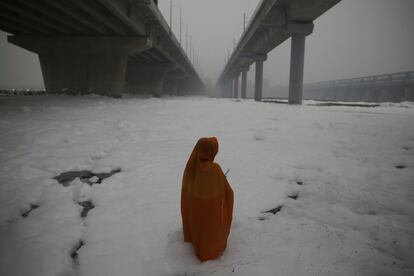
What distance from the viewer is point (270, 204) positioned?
10.8ft

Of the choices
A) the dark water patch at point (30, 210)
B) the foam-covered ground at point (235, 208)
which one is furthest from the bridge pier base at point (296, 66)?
the dark water patch at point (30, 210)

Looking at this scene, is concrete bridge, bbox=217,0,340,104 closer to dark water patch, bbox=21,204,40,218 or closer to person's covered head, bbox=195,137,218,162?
person's covered head, bbox=195,137,218,162

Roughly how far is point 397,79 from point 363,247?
163ft

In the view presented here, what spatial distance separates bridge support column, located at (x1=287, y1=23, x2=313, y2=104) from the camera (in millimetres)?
18281

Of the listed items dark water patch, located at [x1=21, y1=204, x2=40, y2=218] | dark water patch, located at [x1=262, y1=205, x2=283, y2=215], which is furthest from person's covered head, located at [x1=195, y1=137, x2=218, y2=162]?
dark water patch, located at [x1=21, y1=204, x2=40, y2=218]

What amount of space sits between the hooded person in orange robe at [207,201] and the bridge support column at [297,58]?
1742 cm

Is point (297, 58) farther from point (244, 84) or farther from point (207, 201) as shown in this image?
point (244, 84)

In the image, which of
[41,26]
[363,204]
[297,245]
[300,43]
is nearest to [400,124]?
[363,204]

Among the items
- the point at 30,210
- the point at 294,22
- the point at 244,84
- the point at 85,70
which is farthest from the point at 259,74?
the point at 30,210

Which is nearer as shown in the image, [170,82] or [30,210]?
[30,210]

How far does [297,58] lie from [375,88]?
122ft

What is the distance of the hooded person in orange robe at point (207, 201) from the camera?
210cm

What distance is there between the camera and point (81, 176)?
4.15 meters

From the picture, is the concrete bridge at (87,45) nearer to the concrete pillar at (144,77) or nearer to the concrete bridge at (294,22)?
the concrete bridge at (294,22)
